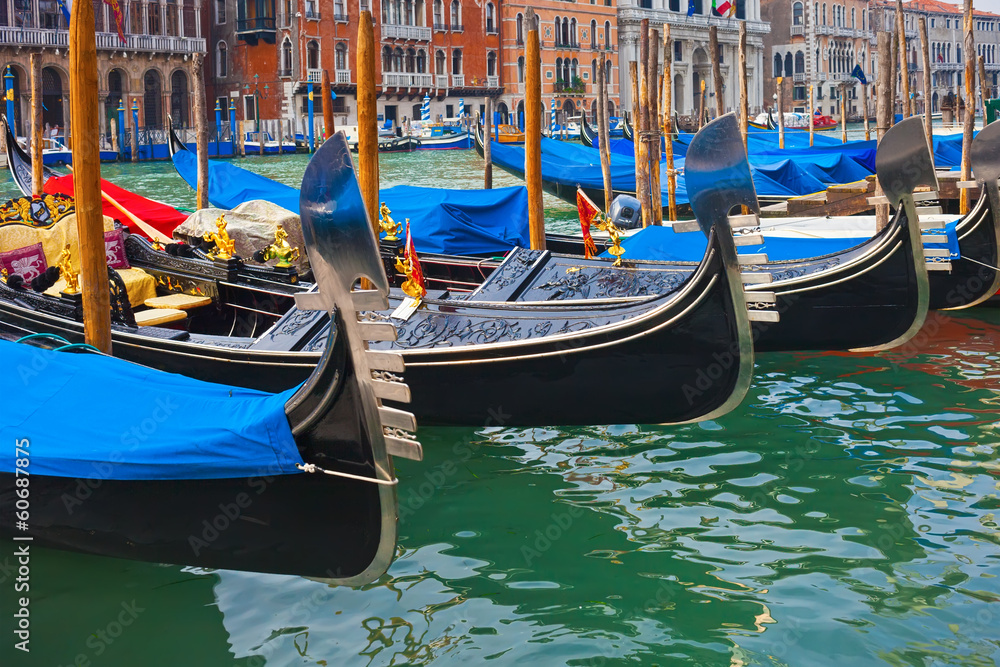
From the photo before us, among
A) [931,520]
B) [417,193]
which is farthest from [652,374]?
[417,193]

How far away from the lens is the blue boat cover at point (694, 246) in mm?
4750

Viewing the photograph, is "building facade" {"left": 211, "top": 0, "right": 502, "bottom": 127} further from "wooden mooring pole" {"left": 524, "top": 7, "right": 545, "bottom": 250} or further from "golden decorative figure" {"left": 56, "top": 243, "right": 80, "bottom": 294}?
"golden decorative figure" {"left": 56, "top": 243, "right": 80, "bottom": 294}

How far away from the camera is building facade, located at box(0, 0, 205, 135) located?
797 inches

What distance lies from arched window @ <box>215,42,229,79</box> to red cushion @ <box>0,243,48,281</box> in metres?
21.3

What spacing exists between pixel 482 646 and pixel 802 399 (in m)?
2.19

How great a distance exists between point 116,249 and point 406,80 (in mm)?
22386

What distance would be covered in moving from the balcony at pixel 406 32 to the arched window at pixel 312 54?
1987 mm

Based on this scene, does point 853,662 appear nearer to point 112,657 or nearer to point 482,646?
point 482,646

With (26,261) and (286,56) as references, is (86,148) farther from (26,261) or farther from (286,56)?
(286,56)

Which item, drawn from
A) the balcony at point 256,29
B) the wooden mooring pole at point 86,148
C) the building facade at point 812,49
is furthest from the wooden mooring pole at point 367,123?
the building facade at point 812,49

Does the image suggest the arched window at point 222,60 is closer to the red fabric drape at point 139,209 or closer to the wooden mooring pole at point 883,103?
the red fabric drape at point 139,209

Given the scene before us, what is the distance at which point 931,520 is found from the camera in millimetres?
2844

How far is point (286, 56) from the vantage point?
23812 millimetres

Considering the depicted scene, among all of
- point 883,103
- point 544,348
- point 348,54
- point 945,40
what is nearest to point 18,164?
point 544,348
